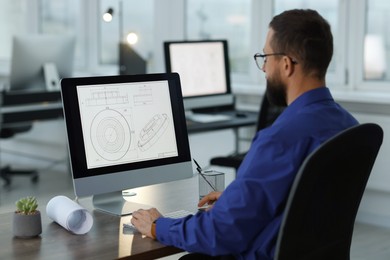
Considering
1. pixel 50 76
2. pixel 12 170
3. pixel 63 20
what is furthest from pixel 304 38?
pixel 63 20

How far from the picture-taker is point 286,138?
6.02ft

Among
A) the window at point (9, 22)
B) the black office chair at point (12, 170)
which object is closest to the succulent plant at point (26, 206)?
the black office chair at point (12, 170)

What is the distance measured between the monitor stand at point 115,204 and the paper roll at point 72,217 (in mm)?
204

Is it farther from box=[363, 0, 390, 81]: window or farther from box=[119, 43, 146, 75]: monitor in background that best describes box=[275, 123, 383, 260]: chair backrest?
box=[119, 43, 146, 75]: monitor in background

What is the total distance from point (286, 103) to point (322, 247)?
15.9 inches

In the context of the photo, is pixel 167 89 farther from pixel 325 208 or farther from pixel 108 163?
pixel 325 208

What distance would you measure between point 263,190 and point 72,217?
618mm

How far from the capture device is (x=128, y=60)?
5.55m

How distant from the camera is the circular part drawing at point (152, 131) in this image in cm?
246

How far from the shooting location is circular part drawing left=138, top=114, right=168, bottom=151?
97.0 inches

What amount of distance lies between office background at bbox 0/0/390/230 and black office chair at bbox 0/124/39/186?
715mm

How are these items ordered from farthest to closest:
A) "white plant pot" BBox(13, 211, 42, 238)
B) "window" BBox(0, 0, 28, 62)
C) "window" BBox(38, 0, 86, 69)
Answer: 1. "window" BBox(0, 0, 28, 62)
2. "window" BBox(38, 0, 86, 69)
3. "white plant pot" BBox(13, 211, 42, 238)

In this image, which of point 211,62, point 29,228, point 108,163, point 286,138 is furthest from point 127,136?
point 211,62

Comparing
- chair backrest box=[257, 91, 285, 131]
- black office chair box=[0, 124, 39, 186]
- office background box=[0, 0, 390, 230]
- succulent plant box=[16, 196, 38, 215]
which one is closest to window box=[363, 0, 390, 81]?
office background box=[0, 0, 390, 230]
